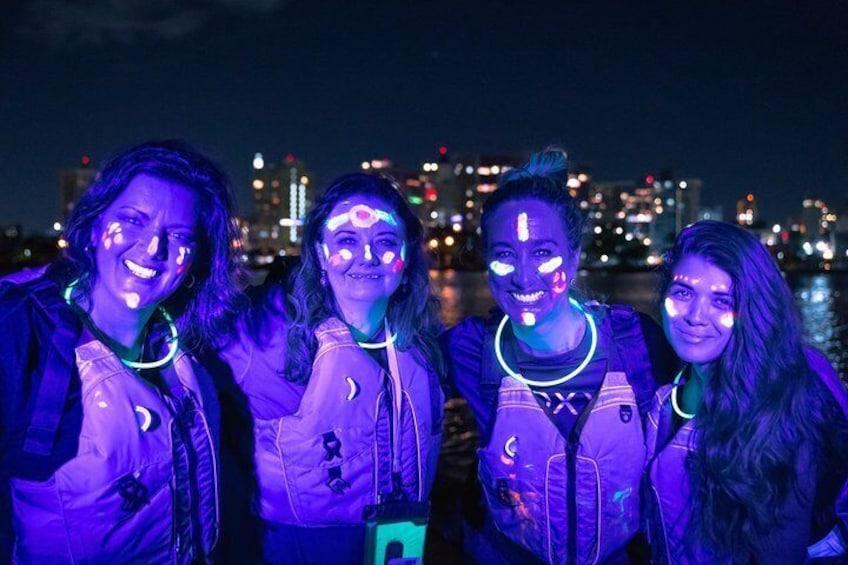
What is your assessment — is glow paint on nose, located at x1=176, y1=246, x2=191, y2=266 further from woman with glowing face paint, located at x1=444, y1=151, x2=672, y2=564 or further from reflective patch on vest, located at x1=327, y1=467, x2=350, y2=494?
woman with glowing face paint, located at x1=444, y1=151, x2=672, y2=564

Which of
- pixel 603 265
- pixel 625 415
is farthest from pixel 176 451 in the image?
pixel 603 265

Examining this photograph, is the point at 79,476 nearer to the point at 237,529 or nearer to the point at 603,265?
the point at 237,529

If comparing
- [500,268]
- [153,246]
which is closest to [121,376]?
[153,246]

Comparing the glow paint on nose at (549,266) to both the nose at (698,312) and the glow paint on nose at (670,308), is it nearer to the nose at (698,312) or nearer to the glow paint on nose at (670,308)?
the glow paint on nose at (670,308)

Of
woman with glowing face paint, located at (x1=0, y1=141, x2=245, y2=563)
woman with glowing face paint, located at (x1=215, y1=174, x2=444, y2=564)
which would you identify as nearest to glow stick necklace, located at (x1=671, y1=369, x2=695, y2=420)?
woman with glowing face paint, located at (x1=215, y1=174, x2=444, y2=564)

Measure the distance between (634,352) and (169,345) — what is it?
2.35 m

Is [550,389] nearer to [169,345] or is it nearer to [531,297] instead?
[531,297]

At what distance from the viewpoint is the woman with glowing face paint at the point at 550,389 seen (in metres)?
3.46

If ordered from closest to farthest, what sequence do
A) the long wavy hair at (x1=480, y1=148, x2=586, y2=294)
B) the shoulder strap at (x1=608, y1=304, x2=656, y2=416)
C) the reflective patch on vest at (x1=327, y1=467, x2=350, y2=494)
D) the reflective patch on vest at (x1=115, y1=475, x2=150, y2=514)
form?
the reflective patch on vest at (x1=115, y1=475, x2=150, y2=514)
the reflective patch on vest at (x1=327, y1=467, x2=350, y2=494)
the shoulder strap at (x1=608, y1=304, x2=656, y2=416)
the long wavy hair at (x1=480, y1=148, x2=586, y2=294)

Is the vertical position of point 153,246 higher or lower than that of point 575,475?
higher

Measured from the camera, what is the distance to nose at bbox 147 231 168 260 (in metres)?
3.25

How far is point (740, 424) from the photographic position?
314 centimetres

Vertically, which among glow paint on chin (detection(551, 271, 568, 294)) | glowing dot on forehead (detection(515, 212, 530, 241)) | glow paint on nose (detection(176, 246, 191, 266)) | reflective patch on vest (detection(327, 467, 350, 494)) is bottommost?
reflective patch on vest (detection(327, 467, 350, 494))

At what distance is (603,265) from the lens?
160 m
